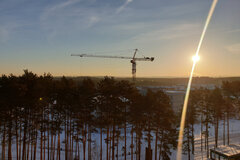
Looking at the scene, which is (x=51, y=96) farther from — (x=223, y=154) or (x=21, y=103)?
(x=223, y=154)

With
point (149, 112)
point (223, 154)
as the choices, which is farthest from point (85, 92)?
point (223, 154)

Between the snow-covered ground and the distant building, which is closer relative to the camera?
the distant building

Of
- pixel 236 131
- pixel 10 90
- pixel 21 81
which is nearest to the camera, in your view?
pixel 10 90

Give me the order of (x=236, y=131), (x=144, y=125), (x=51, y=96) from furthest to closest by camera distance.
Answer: (x=236, y=131)
(x=144, y=125)
(x=51, y=96)

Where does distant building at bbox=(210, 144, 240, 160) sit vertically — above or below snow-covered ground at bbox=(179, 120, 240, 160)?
above

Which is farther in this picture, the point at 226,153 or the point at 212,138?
the point at 212,138

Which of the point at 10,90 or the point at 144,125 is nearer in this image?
the point at 10,90

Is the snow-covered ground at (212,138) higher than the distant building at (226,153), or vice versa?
the distant building at (226,153)

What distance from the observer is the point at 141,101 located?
16.4m

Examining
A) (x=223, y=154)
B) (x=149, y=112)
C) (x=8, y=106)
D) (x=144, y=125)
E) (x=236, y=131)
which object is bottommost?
(x=236, y=131)

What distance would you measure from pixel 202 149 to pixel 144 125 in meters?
13.1

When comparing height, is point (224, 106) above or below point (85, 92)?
below

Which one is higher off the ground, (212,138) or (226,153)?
(226,153)

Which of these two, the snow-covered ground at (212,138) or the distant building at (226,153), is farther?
the snow-covered ground at (212,138)
